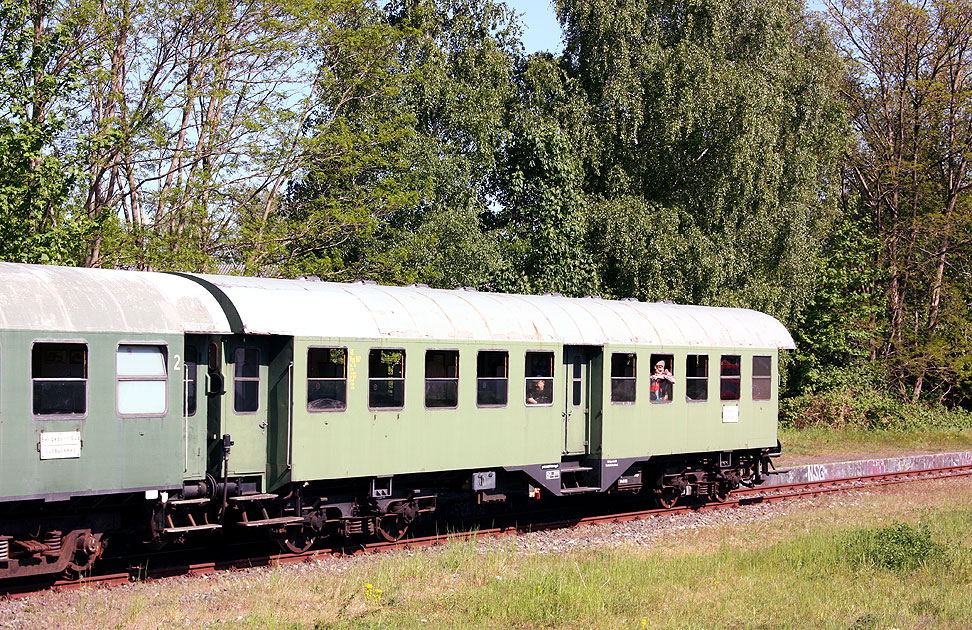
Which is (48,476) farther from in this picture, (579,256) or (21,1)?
(579,256)

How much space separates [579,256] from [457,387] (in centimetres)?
1773

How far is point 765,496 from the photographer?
20469 mm

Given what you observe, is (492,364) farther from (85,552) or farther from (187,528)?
(85,552)

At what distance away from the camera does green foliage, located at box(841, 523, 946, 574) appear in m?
12.7

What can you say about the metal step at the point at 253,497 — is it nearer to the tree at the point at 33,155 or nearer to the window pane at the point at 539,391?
the window pane at the point at 539,391

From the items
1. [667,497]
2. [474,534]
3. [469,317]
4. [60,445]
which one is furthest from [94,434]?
[667,497]

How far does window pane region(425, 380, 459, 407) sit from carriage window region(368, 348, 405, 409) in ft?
1.60

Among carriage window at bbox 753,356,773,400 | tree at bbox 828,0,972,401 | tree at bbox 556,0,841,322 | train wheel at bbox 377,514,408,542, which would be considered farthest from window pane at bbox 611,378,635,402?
tree at bbox 828,0,972,401

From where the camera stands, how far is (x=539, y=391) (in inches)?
635

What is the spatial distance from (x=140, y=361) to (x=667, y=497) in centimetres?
1123

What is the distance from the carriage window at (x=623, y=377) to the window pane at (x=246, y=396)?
22.2 feet

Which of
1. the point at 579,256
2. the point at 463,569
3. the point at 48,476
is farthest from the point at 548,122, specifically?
the point at 48,476

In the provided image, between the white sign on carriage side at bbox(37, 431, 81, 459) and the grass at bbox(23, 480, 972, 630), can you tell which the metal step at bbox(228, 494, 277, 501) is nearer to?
the grass at bbox(23, 480, 972, 630)

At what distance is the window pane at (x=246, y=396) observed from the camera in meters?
12.8
